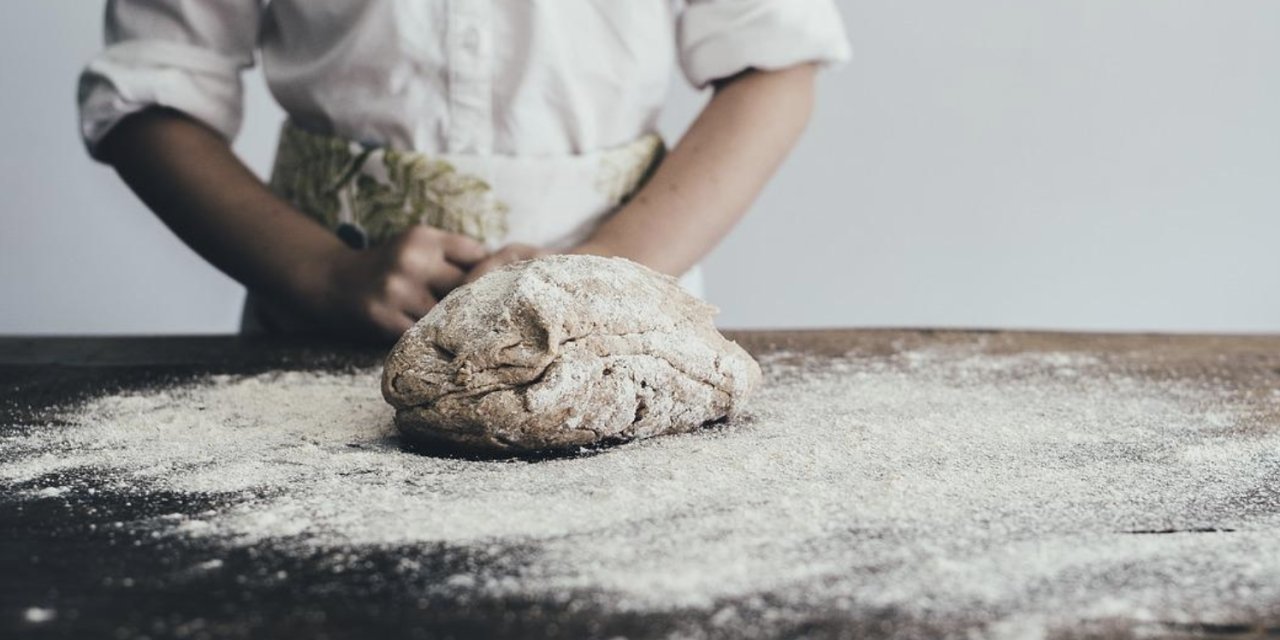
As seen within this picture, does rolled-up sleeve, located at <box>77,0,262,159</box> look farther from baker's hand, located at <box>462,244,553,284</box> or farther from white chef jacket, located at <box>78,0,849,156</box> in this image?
baker's hand, located at <box>462,244,553,284</box>

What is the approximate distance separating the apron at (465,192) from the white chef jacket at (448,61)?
3 centimetres

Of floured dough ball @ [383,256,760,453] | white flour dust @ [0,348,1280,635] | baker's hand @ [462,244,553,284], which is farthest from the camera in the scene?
baker's hand @ [462,244,553,284]

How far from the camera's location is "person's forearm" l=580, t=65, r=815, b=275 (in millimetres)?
1089

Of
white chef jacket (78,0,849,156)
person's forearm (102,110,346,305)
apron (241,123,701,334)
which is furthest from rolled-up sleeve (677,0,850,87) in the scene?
person's forearm (102,110,346,305)

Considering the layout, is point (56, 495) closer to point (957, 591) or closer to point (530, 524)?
point (530, 524)

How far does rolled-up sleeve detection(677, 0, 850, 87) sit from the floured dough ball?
1.56 feet

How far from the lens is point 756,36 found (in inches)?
47.0

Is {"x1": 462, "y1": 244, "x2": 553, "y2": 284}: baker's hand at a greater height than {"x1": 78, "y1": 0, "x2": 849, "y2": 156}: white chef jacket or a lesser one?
lesser

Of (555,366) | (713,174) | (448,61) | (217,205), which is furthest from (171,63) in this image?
(555,366)

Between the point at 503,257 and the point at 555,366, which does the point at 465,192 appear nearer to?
the point at 503,257

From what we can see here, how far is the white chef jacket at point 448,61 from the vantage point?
114cm

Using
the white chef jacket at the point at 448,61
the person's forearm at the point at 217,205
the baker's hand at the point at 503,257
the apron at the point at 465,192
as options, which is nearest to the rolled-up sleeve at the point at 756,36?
the white chef jacket at the point at 448,61

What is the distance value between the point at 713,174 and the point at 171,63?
0.53 meters

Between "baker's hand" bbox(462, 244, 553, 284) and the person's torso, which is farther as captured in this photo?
the person's torso
